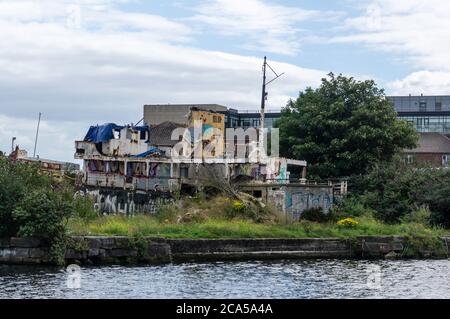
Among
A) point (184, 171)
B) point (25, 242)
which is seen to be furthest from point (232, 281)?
point (184, 171)

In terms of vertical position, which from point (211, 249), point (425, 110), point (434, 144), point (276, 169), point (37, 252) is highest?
point (425, 110)

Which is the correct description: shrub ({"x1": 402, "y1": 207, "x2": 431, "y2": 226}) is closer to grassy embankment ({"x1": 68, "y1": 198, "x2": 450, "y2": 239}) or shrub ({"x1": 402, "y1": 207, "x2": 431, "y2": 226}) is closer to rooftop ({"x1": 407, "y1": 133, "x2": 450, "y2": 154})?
grassy embankment ({"x1": 68, "y1": 198, "x2": 450, "y2": 239})

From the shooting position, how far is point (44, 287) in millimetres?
29047

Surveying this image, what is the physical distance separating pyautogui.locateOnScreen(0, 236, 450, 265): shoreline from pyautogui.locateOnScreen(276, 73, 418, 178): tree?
17.6 m

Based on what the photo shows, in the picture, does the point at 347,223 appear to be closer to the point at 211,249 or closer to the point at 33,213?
the point at 211,249

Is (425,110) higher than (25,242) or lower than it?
higher

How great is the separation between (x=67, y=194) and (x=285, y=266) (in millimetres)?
12431

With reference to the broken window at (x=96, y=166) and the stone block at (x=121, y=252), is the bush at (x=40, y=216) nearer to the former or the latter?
the stone block at (x=121, y=252)

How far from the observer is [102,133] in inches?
2389

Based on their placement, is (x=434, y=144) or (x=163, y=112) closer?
(x=163, y=112)

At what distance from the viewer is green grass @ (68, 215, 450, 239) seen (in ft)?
133

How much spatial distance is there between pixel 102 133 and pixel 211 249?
2176 cm
